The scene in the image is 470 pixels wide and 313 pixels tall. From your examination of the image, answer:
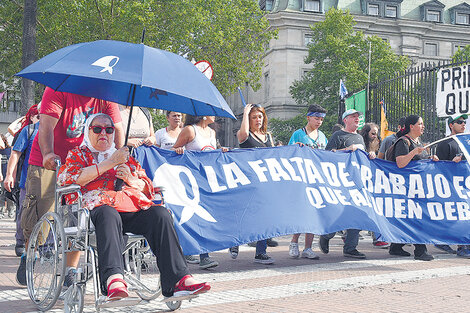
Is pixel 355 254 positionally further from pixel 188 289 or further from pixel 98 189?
pixel 98 189

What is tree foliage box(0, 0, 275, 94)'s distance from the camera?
1023 inches

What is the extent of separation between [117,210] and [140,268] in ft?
2.42

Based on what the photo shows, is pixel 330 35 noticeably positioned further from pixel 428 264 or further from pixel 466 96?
pixel 428 264

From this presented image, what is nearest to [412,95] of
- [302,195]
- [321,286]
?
[302,195]

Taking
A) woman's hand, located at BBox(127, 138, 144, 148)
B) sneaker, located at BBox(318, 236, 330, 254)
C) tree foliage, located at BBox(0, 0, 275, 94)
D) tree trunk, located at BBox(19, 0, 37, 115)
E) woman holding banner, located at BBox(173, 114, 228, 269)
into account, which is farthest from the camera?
tree foliage, located at BBox(0, 0, 275, 94)

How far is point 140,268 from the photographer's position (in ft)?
16.9

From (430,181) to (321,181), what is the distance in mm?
1804

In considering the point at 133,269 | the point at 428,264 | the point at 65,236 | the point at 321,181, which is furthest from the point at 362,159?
the point at 65,236

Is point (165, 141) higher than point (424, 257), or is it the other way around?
point (165, 141)

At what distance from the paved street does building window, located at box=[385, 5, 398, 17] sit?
186ft

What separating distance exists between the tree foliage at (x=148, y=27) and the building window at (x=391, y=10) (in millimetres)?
32478

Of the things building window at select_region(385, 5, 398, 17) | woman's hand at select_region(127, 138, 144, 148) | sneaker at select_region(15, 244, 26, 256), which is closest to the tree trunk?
sneaker at select_region(15, 244, 26, 256)

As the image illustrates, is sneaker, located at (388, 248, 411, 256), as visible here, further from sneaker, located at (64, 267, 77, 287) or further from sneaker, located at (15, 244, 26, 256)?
sneaker, located at (64, 267, 77, 287)

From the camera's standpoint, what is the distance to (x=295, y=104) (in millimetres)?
57000
